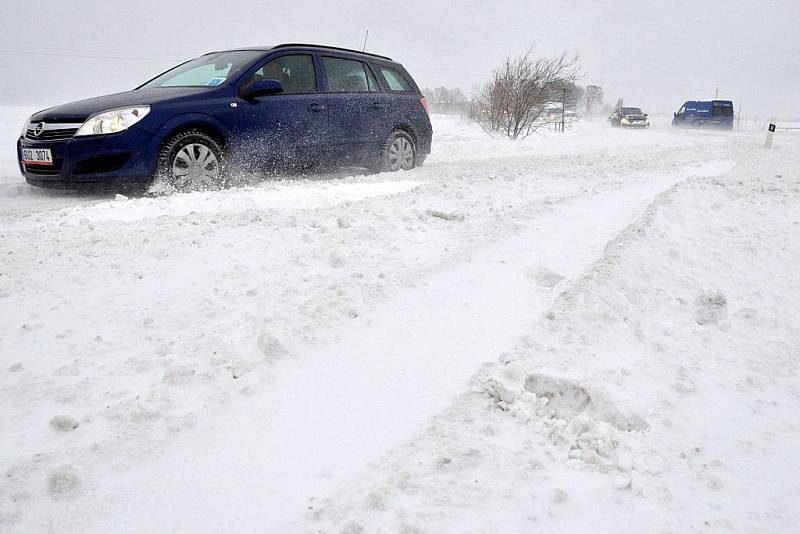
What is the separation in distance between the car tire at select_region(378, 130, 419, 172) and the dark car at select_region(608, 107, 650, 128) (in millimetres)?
31374

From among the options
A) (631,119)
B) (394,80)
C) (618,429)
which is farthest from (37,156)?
(631,119)

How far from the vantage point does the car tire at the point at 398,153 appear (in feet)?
24.5

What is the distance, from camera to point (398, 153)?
25.4ft

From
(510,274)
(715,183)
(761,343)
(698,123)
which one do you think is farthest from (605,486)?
(698,123)

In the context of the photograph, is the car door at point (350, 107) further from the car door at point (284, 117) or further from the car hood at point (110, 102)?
the car hood at point (110, 102)

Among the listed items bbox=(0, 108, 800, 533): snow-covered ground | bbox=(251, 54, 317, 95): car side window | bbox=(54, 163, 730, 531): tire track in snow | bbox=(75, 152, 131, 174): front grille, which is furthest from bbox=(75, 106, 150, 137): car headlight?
bbox=(54, 163, 730, 531): tire track in snow

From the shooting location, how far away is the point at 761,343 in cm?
Answer: 278

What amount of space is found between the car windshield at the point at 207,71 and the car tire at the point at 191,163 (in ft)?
2.53

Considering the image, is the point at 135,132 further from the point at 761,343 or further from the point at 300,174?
the point at 761,343

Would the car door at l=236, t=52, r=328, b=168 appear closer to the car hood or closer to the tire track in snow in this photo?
the car hood

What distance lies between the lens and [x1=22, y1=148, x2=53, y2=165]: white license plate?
5.16 meters

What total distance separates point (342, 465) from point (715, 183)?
678 cm

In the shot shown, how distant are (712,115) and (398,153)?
3399 centimetres

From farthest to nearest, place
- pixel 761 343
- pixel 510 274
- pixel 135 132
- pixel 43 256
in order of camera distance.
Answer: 1. pixel 135 132
2. pixel 510 274
3. pixel 43 256
4. pixel 761 343
